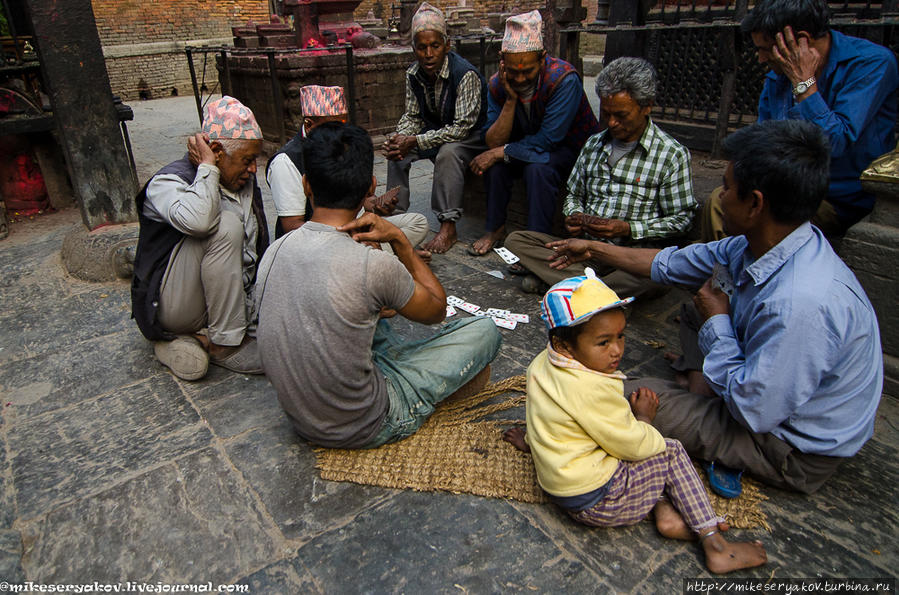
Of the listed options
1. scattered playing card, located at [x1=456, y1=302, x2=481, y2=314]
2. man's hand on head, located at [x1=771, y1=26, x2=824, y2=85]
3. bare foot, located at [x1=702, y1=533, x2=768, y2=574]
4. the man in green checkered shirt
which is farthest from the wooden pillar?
bare foot, located at [x1=702, y1=533, x2=768, y2=574]

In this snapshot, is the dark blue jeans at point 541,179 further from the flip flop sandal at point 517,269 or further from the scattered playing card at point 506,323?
the scattered playing card at point 506,323

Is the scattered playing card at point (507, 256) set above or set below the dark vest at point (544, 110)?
below

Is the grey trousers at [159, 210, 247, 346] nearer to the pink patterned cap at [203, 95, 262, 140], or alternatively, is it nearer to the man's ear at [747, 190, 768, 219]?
the pink patterned cap at [203, 95, 262, 140]

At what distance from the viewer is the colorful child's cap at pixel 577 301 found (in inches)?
71.5

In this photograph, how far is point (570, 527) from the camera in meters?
2.07

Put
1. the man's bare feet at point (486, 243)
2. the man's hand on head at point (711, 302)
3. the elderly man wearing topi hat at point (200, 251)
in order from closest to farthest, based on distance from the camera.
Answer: the man's hand on head at point (711, 302)
the elderly man wearing topi hat at point (200, 251)
the man's bare feet at point (486, 243)

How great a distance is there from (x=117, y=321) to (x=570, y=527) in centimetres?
305

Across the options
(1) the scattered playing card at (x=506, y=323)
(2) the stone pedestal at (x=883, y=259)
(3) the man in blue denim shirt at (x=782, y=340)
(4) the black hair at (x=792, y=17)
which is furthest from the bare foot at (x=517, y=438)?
(4) the black hair at (x=792, y=17)

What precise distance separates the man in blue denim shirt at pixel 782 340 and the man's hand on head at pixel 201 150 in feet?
7.62

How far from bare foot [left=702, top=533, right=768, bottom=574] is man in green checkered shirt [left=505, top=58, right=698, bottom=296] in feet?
5.84

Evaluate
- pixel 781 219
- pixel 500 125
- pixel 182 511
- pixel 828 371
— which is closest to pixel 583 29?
pixel 500 125

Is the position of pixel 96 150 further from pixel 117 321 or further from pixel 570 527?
pixel 570 527

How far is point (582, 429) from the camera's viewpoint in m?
1.90

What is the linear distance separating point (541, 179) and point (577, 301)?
2496 mm
